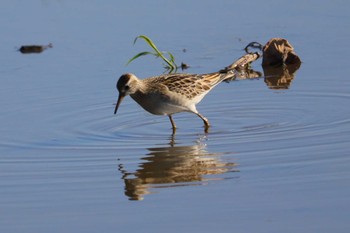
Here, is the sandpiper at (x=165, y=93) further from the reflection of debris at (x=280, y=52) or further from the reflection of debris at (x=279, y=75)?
the reflection of debris at (x=280, y=52)

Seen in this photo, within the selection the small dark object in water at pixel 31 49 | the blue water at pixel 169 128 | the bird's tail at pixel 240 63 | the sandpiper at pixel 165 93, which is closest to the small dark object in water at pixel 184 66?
the blue water at pixel 169 128

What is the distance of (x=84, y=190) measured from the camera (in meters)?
9.06

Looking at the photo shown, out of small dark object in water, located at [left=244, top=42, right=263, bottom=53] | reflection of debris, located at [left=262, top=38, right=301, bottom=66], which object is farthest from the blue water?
reflection of debris, located at [left=262, top=38, right=301, bottom=66]

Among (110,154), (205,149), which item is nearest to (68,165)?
(110,154)

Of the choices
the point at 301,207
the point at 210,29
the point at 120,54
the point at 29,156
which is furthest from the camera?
the point at 210,29

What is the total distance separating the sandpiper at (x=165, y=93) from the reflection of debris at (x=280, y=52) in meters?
2.23

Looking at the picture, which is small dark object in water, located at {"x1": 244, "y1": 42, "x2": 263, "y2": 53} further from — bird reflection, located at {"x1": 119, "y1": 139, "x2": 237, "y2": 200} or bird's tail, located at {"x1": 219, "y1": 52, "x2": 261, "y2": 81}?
bird reflection, located at {"x1": 119, "y1": 139, "x2": 237, "y2": 200}

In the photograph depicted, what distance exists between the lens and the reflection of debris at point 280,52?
14125mm

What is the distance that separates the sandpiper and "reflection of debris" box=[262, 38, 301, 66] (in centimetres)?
223

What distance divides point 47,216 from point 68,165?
1.70 m

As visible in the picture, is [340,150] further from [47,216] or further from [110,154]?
[47,216]

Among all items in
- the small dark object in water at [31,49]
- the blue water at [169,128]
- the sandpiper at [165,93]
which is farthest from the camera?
the small dark object in water at [31,49]

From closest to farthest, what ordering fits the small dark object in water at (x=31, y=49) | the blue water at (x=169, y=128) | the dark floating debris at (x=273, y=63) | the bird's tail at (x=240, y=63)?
the blue water at (x=169, y=128), the bird's tail at (x=240, y=63), the dark floating debris at (x=273, y=63), the small dark object in water at (x=31, y=49)

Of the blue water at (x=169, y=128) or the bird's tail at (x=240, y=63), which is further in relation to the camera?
the bird's tail at (x=240, y=63)
